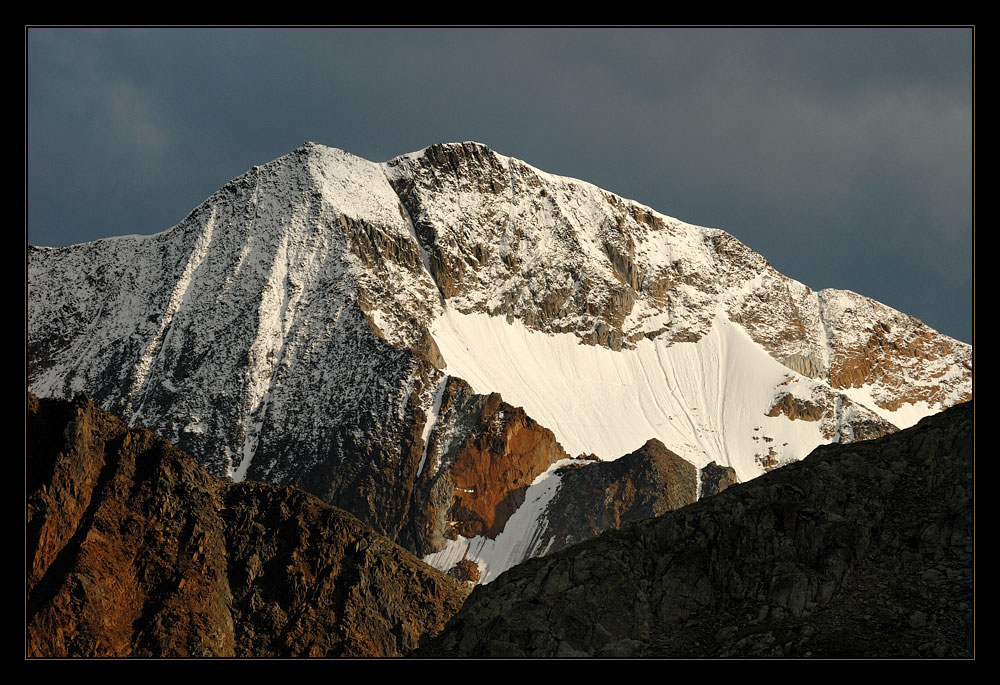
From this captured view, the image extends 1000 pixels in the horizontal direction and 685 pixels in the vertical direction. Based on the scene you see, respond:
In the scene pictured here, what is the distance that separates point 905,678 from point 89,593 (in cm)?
8422

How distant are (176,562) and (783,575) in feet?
236

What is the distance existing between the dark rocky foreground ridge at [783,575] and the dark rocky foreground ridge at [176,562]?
48236mm

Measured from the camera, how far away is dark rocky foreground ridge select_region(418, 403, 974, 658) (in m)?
80.1

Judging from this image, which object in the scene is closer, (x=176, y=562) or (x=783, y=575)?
(x=783, y=575)

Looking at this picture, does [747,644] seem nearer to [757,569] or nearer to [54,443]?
[757,569]

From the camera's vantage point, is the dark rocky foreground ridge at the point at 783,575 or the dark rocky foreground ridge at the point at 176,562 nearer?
the dark rocky foreground ridge at the point at 783,575

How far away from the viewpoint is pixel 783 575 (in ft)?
283

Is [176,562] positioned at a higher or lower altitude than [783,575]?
higher

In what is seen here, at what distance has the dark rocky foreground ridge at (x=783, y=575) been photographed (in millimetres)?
80125

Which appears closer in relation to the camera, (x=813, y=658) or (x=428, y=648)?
(x=813, y=658)

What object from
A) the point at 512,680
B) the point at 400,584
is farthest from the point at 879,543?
the point at 400,584

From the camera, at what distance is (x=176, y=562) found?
137 metres

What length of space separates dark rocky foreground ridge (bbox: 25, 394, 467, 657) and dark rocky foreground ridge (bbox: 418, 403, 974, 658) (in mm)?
48236

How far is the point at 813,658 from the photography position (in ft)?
250
